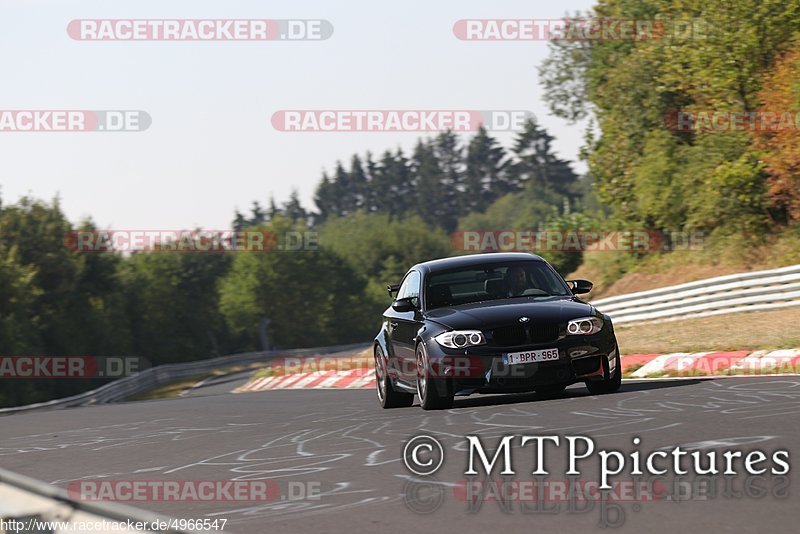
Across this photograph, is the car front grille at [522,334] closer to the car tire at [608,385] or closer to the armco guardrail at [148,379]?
the car tire at [608,385]

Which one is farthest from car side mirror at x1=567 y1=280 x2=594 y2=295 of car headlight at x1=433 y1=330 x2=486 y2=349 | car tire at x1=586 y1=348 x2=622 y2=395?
car headlight at x1=433 y1=330 x2=486 y2=349

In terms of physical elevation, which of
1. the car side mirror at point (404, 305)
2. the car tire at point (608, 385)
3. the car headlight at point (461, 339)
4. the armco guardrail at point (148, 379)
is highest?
the car side mirror at point (404, 305)

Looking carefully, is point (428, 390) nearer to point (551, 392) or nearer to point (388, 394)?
point (388, 394)

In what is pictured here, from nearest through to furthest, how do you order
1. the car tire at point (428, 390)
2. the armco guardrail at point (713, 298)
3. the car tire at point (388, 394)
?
the car tire at point (428, 390) → the car tire at point (388, 394) → the armco guardrail at point (713, 298)

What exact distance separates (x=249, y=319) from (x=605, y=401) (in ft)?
349

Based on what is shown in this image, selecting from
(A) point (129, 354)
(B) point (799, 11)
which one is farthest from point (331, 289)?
(B) point (799, 11)

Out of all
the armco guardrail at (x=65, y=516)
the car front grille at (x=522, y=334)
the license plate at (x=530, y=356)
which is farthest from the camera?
the car front grille at (x=522, y=334)

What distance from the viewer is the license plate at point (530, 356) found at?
474 inches

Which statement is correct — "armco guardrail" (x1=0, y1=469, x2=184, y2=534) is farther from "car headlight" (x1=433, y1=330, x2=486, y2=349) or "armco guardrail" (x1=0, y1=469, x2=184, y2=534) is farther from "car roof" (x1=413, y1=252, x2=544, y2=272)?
"car roof" (x1=413, y1=252, x2=544, y2=272)

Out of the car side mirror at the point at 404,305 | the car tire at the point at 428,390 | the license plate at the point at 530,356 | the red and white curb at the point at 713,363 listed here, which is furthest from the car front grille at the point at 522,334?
the red and white curb at the point at 713,363

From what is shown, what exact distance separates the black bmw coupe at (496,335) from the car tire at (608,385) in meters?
0.01

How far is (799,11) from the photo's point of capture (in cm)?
3356

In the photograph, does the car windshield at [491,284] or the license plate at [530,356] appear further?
the car windshield at [491,284]

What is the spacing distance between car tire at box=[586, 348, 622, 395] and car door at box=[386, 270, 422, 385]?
1.86m
